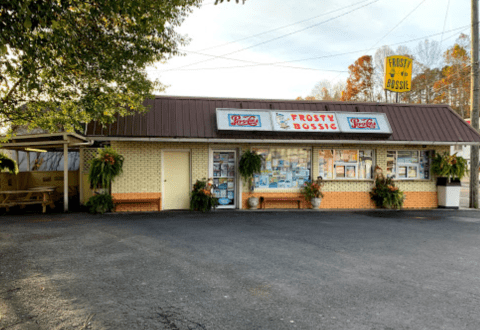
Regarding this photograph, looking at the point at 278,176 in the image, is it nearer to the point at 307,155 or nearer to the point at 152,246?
the point at 307,155

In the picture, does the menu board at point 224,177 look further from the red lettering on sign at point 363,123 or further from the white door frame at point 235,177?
the red lettering on sign at point 363,123

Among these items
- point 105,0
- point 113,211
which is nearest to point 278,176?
point 113,211

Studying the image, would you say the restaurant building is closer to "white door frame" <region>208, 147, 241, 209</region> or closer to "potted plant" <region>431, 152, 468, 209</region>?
"white door frame" <region>208, 147, 241, 209</region>

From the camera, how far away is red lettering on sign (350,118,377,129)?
1316 centimetres

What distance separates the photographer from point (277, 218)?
11.2 meters

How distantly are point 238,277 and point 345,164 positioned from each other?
10.1 m

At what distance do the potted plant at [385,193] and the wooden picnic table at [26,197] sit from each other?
1297 centimetres

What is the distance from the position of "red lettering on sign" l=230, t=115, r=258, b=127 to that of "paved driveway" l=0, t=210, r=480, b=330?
4507mm

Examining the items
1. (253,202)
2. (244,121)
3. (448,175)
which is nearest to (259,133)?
(244,121)

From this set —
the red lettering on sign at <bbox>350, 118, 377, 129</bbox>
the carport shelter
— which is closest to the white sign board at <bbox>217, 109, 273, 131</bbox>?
the red lettering on sign at <bbox>350, 118, 377, 129</bbox>

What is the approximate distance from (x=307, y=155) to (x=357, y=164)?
7.25 ft

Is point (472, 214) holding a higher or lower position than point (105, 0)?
lower

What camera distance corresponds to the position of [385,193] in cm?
1345

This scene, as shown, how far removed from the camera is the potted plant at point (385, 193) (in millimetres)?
13398
